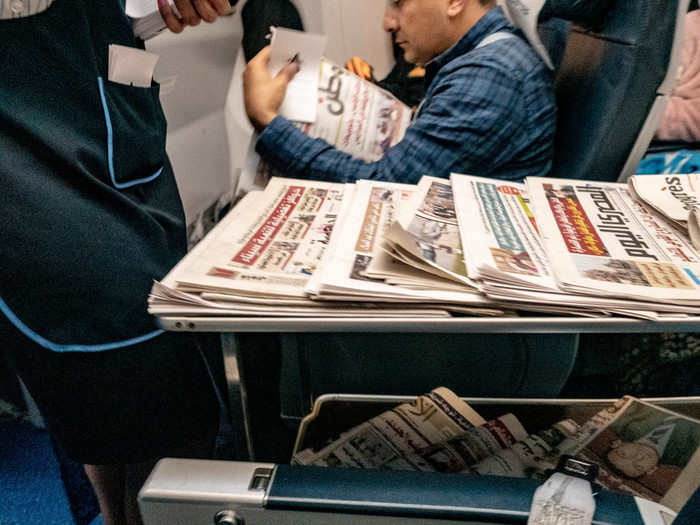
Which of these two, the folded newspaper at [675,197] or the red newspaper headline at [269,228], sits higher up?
the folded newspaper at [675,197]

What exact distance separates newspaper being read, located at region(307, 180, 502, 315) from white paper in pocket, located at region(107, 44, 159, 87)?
30cm

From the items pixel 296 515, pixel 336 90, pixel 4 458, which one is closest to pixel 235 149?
pixel 336 90

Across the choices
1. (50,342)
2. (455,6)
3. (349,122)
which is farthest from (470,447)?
(455,6)

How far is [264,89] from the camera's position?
1.01 metres

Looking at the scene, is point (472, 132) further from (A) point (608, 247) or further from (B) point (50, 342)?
(B) point (50, 342)

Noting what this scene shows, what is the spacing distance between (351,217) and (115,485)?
551 millimetres

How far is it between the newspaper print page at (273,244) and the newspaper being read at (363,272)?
3 centimetres

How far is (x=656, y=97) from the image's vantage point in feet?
2.47

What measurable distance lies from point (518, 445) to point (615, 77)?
0.55 metres

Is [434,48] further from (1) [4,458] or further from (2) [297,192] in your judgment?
(1) [4,458]

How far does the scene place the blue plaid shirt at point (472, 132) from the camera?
890mm

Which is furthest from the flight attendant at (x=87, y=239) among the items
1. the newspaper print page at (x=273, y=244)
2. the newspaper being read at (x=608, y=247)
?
the newspaper being read at (x=608, y=247)

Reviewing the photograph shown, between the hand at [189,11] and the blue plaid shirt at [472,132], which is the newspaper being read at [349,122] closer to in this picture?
the blue plaid shirt at [472,132]

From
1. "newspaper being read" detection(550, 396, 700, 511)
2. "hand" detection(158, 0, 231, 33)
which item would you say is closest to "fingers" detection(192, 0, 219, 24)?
"hand" detection(158, 0, 231, 33)
